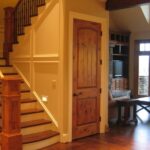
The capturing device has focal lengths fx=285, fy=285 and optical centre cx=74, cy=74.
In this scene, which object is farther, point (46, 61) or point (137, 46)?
point (137, 46)

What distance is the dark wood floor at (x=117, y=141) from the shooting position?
499 centimetres

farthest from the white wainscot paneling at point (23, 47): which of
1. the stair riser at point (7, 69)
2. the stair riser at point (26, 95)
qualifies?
the stair riser at point (26, 95)

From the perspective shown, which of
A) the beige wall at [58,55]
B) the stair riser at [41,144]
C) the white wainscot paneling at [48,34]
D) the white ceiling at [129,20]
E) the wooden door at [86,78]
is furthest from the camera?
the white ceiling at [129,20]

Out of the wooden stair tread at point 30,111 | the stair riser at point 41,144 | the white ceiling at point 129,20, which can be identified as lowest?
the stair riser at point 41,144

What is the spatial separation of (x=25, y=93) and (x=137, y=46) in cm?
601

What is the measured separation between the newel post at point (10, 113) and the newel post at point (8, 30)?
2.73 meters

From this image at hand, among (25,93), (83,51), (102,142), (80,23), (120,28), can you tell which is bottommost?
(102,142)

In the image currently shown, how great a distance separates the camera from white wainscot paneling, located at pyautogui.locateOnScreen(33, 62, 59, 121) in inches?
213

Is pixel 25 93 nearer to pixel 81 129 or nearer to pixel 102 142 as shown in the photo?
pixel 81 129

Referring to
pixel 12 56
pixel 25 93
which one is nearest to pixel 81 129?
pixel 25 93

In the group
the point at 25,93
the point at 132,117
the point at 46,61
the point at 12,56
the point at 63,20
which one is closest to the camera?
the point at 63,20

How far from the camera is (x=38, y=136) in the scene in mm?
5008

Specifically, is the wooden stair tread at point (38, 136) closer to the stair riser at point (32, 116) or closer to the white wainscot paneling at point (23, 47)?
the stair riser at point (32, 116)

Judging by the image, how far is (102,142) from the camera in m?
5.31
